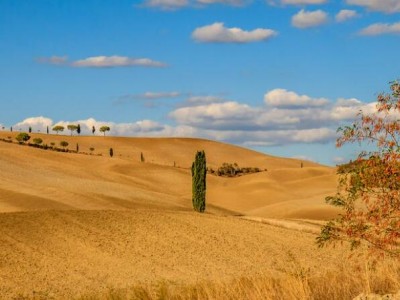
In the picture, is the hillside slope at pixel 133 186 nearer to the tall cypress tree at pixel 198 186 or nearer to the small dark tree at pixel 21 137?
the tall cypress tree at pixel 198 186

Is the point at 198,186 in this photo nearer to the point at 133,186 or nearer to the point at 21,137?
the point at 133,186

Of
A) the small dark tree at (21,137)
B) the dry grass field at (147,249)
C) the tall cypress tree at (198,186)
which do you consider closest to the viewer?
the dry grass field at (147,249)

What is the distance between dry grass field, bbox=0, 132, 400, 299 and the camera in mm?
16047

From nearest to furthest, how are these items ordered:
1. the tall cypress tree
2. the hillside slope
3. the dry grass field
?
the dry grass field < the tall cypress tree < the hillside slope

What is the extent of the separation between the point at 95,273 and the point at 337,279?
26725mm

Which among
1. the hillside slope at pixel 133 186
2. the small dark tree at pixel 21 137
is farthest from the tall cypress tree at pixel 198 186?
the small dark tree at pixel 21 137

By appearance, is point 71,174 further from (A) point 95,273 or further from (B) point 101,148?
(B) point 101,148

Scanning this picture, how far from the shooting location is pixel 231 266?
4469 cm

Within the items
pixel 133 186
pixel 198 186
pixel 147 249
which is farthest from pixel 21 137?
pixel 147 249

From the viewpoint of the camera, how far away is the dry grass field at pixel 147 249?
16.0m

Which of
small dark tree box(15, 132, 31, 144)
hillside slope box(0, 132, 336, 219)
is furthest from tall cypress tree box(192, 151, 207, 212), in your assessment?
small dark tree box(15, 132, 31, 144)

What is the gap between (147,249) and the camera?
49.8 m

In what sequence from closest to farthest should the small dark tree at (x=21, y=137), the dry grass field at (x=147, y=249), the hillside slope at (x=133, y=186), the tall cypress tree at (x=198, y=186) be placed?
the dry grass field at (x=147, y=249), the tall cypress tree at (x=198, y=186), the hillside slope at (x=133, y=186), the small dark tree at (x=21, y=137)

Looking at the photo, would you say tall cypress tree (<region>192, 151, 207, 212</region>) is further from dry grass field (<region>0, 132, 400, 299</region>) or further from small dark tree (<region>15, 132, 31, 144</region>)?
small dark tree (<region>15, 132, 31, 144</region>)
